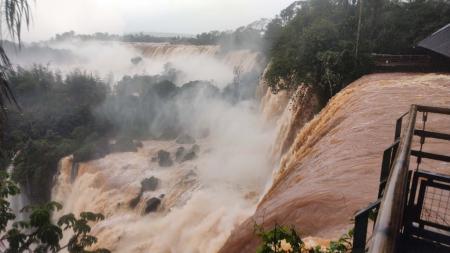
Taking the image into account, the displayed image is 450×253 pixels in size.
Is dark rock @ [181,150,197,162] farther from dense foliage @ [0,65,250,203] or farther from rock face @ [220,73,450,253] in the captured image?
rock face @ [220,73,450,253]

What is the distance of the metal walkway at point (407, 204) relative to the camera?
3.94ft

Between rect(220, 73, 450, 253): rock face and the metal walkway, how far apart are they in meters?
0.88

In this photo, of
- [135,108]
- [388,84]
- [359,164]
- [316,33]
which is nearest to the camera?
[359,164]

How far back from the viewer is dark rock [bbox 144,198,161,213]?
58.7 ft

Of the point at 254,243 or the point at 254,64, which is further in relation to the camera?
the point at 254,64

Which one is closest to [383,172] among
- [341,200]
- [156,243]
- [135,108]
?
[341,200]

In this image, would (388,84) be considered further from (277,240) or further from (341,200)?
(277,240)

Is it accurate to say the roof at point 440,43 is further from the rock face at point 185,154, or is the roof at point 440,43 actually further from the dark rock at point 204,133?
the dark rock at point 204,133

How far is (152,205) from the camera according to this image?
709 inches

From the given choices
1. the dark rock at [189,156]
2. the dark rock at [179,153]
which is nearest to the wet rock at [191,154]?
Result: the dark rock at [189,156]

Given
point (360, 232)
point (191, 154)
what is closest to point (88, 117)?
point (191, 154)

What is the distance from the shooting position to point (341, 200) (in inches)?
200

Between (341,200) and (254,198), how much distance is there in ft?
34.6

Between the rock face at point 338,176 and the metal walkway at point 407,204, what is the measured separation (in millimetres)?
876
